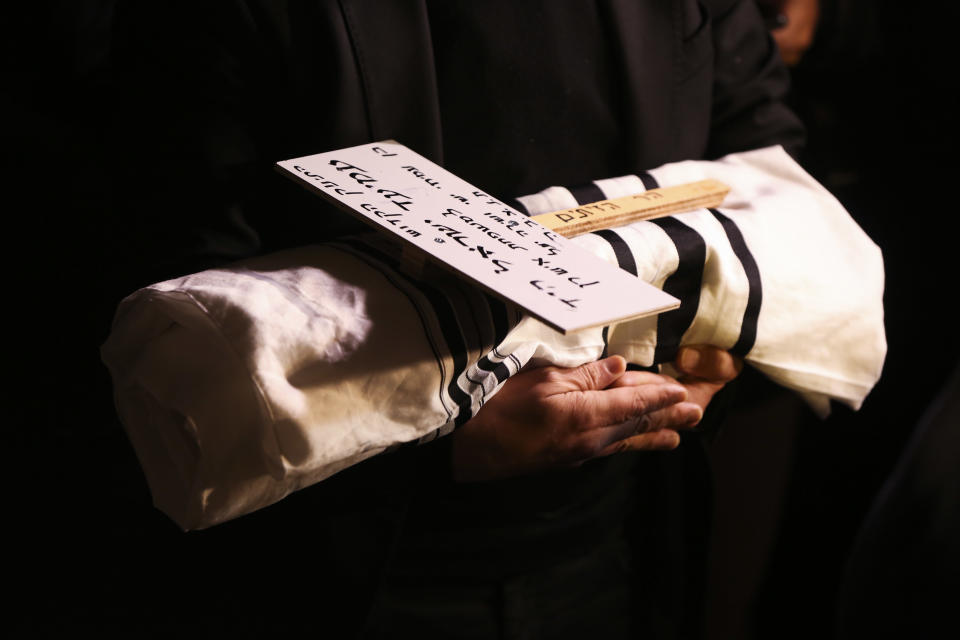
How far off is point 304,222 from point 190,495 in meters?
0.25

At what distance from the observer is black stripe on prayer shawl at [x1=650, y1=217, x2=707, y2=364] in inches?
22.4

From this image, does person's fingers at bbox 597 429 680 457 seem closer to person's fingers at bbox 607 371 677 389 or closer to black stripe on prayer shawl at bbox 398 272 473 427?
person's fingers at bbox 607 371 677 389

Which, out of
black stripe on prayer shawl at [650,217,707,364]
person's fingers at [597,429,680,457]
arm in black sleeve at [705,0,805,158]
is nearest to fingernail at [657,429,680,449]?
person's fingers at [597,429,680,457]

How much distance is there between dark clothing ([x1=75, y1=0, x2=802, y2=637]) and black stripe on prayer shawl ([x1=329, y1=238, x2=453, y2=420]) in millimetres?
100

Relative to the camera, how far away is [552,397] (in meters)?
0.58

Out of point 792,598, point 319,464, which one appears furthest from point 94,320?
point 792,598

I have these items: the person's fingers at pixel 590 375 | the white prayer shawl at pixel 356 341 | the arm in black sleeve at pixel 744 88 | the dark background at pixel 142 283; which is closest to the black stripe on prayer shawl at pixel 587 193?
the white prayer shawl at pixel 356 341

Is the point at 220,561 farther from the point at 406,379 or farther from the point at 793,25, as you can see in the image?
the point at 793,25

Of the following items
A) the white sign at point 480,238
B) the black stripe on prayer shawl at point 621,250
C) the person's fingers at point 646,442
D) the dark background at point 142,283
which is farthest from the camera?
the dark background at point 142,283

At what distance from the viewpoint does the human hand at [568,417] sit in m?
0.58

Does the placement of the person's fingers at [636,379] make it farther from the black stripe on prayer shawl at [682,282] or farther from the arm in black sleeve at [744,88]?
the arm in black sleeve at [744,88]

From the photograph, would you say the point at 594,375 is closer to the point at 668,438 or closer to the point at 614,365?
the point at 614,365

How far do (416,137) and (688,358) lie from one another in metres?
0.28

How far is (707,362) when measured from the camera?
0.64 metres
